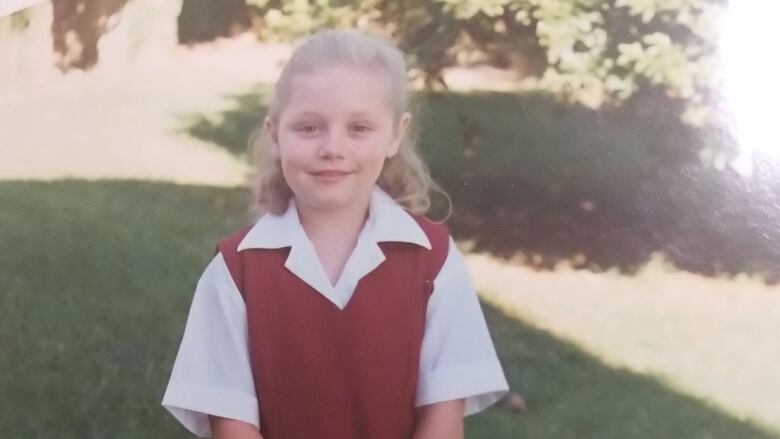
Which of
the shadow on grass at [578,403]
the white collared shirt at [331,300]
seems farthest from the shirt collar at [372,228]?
the shadow on grass at [578,403]

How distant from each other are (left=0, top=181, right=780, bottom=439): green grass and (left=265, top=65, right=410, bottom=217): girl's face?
1.11ft

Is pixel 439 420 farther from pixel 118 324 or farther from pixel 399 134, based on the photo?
pixel 118 324

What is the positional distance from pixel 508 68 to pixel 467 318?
476 mm

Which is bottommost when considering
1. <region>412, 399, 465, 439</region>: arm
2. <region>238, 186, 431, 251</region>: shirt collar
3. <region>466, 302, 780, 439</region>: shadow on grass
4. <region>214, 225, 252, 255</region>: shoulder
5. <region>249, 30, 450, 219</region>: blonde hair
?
<region>466, 302, 780, 439</region>: shadow on grass

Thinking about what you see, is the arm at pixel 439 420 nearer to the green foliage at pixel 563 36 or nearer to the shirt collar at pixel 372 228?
the shirt collar at pixel 372 228

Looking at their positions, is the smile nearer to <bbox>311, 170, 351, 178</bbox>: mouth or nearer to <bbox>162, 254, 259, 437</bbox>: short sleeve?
<bbox>311, 170, 351, 178</bbox>: mouth

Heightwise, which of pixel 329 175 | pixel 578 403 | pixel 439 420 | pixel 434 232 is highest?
pixel 329 175

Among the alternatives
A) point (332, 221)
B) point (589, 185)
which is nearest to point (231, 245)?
point (332, 221)

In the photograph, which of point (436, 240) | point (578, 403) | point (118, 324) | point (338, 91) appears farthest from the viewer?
point (118, 324)

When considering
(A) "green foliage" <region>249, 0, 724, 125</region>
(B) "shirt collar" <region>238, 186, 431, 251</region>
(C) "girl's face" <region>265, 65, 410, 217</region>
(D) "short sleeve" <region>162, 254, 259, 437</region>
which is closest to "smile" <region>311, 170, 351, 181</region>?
(C) "girl's face" <region>265, 65, 410, 217</region>

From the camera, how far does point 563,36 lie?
173 centimetres

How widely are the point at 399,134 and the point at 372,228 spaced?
0.16 metres

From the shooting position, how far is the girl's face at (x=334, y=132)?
57.6 inches

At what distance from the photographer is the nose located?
146cm
